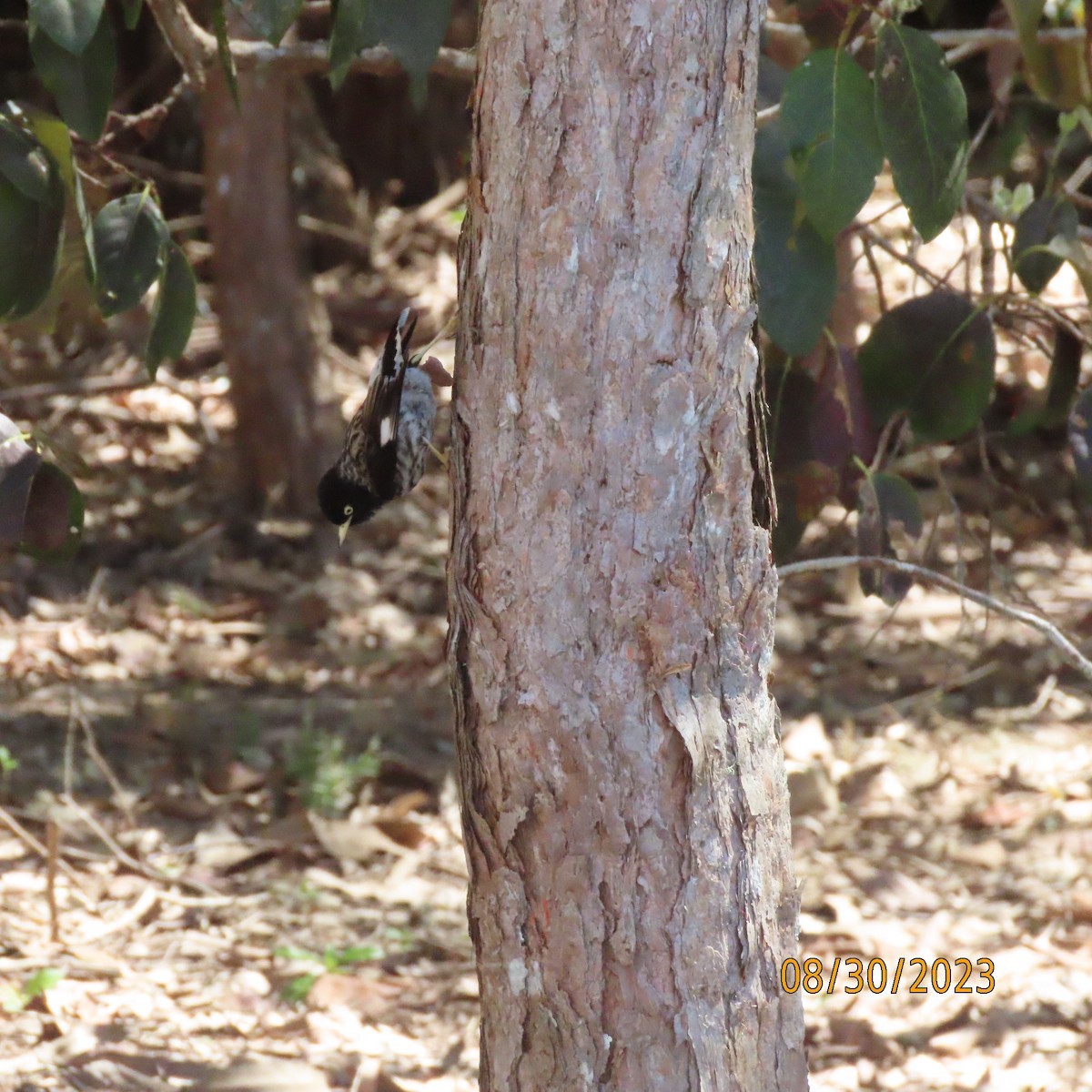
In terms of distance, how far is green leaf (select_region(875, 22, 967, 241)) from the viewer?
85.7 inches

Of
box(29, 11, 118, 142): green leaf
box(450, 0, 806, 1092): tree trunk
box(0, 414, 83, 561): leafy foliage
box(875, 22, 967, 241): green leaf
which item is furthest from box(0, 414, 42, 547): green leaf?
box(875, 22, 967, 241): green leaf

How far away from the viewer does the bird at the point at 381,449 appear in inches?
123

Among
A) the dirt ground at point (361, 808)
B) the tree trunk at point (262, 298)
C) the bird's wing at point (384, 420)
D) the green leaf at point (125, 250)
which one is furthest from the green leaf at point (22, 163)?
the tree trunk at point (262, 298)

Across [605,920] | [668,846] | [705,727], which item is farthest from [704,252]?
[605,920]

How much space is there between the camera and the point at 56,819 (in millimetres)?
3713

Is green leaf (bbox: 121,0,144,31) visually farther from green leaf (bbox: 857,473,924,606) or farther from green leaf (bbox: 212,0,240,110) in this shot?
green leaf (bbox: 857,473,924,606)

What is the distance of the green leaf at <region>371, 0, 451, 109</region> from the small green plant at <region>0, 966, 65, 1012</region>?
1.99m

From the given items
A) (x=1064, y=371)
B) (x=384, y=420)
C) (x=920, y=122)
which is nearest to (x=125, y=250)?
(x=384, y=420)

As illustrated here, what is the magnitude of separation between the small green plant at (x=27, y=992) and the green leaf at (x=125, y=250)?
1.42 meters

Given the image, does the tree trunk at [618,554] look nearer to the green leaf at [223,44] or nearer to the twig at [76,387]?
the green leaf at [223,44]

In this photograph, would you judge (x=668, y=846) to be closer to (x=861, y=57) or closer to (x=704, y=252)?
(x=704, y=252)

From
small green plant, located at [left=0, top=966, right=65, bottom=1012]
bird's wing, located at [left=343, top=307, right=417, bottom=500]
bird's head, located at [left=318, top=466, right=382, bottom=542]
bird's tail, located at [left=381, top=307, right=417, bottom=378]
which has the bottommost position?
small green plant, located at [left=0, top=966, right=65, bottom=1012]

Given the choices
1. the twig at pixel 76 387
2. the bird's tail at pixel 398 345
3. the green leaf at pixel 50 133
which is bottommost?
the bird's tail at pixel 398 345

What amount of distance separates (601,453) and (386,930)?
2.11 metres
